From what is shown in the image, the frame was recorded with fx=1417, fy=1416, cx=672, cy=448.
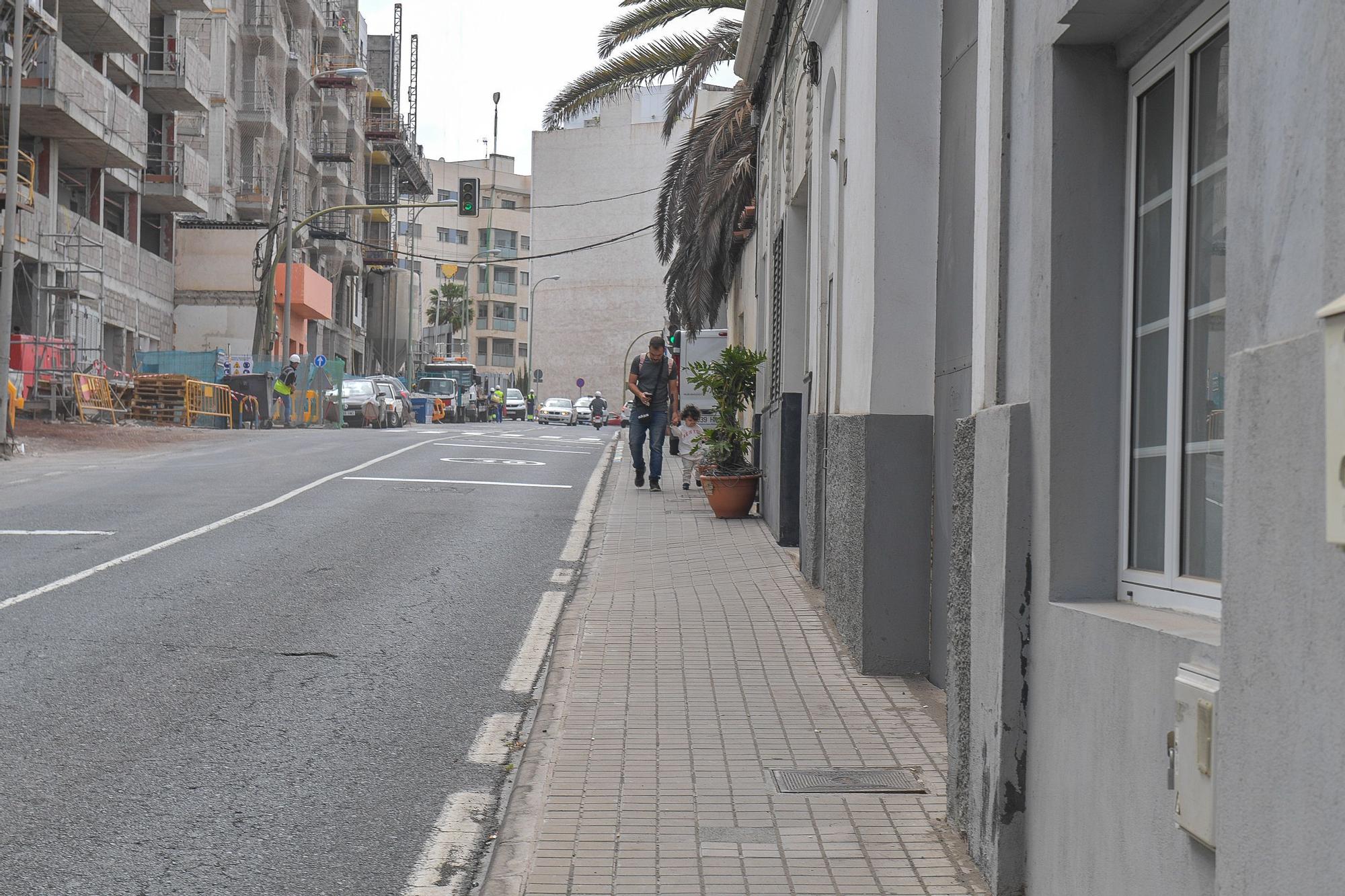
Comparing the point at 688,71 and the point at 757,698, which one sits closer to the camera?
the point at 757,698

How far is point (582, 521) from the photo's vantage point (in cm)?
1429

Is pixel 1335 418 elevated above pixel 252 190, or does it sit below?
below

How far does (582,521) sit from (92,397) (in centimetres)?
2228

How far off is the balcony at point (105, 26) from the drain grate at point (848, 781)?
36243 mm

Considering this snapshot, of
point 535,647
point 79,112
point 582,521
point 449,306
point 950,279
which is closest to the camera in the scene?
point 950,279

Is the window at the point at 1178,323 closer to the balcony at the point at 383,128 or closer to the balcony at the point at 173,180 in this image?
the balcony at the point at 173,180

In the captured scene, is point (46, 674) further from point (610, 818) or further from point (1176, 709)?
point (1176, 709)

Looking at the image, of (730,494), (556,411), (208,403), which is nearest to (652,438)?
(730,494)

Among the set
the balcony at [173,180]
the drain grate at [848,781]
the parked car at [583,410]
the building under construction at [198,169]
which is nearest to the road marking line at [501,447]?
the building under construction at [198,169]

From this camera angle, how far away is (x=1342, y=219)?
2.17 meters

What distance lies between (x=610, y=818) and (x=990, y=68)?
109 inches

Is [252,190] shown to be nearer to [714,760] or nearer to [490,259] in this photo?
[490,259]

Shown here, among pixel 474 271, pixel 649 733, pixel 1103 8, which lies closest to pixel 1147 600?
pixel 1103 8

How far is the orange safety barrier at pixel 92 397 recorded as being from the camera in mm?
31656
